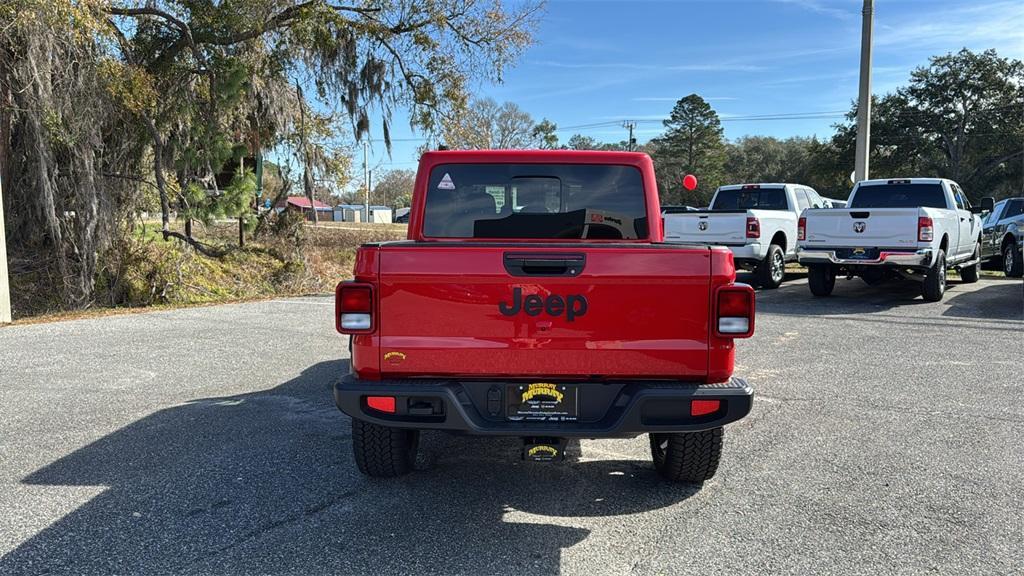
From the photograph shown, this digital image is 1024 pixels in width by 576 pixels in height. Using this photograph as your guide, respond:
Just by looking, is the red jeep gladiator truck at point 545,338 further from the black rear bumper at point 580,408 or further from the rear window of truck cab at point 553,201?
the rear window of truck cab at point 553,201

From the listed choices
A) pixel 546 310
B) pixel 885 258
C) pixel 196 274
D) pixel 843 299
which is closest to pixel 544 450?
pixel 546 310

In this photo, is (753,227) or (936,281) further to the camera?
(753,227)

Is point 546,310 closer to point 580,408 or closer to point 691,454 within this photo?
point 580,408

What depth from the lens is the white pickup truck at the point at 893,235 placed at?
11.0 meters

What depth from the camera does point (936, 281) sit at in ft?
38.2

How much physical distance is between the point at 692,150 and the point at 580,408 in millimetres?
63522

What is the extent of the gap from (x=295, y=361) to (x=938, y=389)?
250 inches

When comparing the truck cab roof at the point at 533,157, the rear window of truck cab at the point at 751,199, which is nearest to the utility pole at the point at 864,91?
the rear window of truck cab at the point at 751,199

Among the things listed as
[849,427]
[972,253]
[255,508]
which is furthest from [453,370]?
[972,253]

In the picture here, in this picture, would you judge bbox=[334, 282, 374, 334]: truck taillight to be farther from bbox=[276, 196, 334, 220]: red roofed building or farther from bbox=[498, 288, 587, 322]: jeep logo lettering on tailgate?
bbox=[276, 196, 334, 220]: red roofed building

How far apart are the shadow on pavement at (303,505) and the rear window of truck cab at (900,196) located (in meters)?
10.5

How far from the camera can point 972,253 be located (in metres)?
13.7

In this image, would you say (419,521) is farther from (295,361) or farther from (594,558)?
(295,361)

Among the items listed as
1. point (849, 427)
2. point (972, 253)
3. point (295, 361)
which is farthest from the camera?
point (972, 253)
